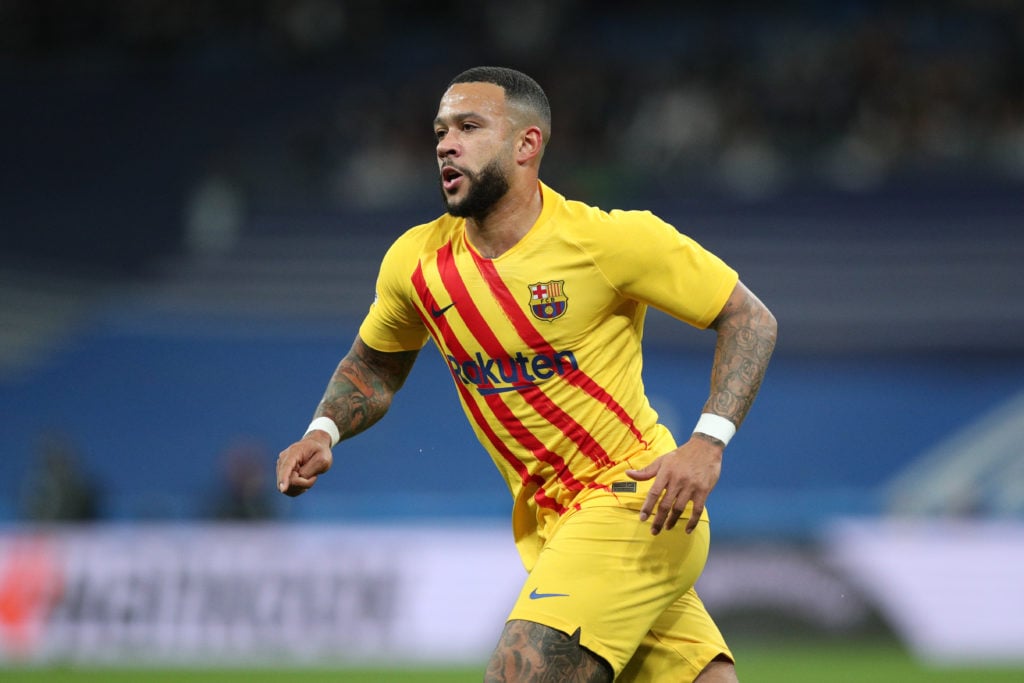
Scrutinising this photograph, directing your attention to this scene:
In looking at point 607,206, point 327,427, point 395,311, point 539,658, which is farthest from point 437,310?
point 607,206

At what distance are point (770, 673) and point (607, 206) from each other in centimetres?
886

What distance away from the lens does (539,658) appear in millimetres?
4395

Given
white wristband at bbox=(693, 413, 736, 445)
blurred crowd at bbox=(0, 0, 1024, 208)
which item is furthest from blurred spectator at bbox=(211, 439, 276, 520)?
white wristband at bbox=(693, 413, 736, 445)

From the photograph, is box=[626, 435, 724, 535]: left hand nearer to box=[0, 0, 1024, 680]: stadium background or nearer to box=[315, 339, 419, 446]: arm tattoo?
box=[315, 339, 419, 446]: arm tattoo

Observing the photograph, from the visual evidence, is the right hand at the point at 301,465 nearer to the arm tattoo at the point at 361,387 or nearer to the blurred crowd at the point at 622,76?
the arm tattoo at the point at 361,387

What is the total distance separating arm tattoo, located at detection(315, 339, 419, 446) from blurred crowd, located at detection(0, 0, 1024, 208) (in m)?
13.4

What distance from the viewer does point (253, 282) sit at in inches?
773

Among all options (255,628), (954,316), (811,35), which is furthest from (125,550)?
(811,35)

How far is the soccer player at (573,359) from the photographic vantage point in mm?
4688

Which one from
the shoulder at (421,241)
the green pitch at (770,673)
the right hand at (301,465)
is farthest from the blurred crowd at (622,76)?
the right hand at (301,465)

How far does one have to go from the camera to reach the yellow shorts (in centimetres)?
454

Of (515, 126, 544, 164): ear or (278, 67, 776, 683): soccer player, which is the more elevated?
(515, 126, 544, 164): ear

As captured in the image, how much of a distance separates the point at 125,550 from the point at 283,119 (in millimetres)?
10086

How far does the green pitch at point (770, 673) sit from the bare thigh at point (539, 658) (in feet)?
21.1
